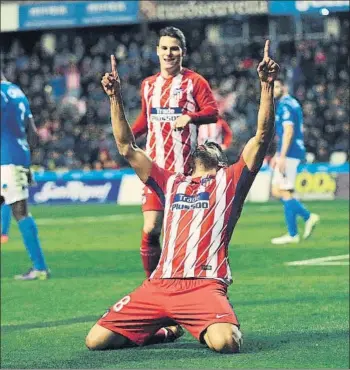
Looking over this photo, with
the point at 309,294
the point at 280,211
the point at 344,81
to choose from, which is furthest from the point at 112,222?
the point at 344,81

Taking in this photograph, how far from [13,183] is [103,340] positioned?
4.32 metres

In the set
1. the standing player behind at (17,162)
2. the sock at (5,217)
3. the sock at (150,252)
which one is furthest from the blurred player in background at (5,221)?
the sock at (150,252)

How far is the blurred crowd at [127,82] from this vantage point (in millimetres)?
29250

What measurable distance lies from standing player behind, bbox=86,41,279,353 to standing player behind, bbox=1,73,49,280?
3988 millimetres

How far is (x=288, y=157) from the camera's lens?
16016 millimetres

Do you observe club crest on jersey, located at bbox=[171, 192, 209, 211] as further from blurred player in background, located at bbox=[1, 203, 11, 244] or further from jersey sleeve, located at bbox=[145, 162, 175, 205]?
blurred player in background, located at bbox=[1, 203, 11, 244]

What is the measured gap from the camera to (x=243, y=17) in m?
34.1

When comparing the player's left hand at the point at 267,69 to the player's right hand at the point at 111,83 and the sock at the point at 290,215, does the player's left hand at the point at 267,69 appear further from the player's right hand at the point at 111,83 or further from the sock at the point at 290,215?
the sock at the point at 290,215

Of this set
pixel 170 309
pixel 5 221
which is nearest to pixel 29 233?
pixel 170 309

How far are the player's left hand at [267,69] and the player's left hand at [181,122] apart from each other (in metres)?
2.06

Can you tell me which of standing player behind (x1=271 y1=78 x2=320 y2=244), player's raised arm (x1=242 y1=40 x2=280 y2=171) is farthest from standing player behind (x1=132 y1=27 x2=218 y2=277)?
standing player behind (x1=271 y1=78 x2=320 y2=244)

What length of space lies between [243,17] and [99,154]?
25.0ft

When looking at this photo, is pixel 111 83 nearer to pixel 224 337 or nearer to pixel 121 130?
pixel 121 130

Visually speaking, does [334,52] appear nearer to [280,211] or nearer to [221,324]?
[280,211]
